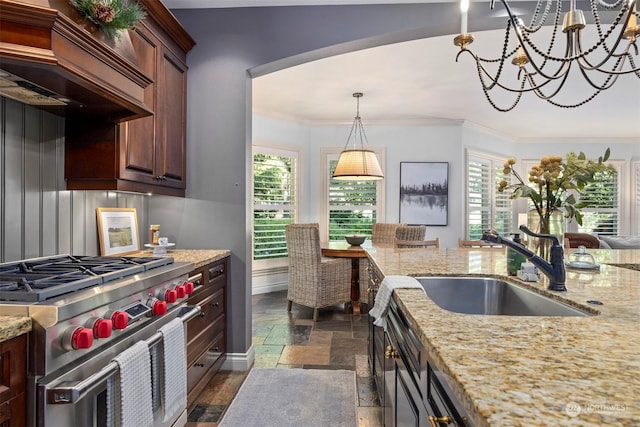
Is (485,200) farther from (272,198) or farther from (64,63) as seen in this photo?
(64,63)

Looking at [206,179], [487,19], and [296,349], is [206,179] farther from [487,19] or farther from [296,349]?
[487,19]

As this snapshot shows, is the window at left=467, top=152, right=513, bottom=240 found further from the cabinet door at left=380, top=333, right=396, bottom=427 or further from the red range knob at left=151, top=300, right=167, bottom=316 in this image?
the red range knob at left=151, top=300, right=167, bottom=316

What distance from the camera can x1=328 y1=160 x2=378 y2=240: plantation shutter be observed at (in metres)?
6.15

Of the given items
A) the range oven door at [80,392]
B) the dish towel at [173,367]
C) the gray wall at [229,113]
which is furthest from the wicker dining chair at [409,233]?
the range oven door at [80,392]

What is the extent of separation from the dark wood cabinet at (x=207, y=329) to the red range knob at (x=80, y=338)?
101 cm

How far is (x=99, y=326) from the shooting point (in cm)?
124

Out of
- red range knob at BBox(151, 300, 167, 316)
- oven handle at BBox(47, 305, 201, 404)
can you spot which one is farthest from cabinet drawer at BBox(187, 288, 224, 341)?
oven handle at BBox(47, 305, 201, 404)

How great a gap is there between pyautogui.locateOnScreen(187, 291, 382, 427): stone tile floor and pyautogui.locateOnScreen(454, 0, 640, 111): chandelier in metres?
2.05

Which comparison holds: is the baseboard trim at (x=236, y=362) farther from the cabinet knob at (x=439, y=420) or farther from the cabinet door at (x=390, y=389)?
the cabinet knob at (x=439, y=420)

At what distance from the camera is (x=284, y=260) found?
5797 millimetres

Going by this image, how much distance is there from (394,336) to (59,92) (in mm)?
1720

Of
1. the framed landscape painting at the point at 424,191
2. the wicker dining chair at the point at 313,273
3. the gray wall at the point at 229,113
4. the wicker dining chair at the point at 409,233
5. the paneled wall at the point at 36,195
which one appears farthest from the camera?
the framed landscape painting at the point at 424,191

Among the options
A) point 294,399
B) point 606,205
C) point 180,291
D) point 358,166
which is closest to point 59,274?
point 180,291

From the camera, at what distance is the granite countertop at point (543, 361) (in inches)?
20.3
